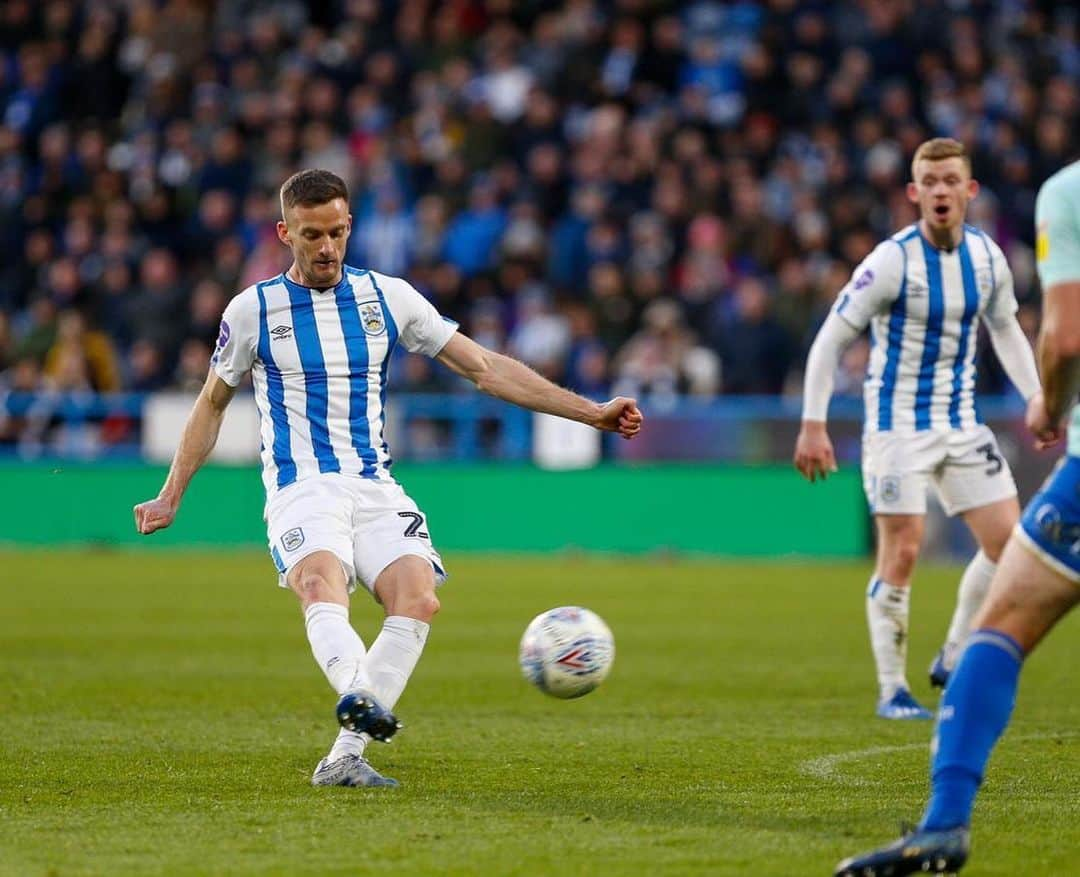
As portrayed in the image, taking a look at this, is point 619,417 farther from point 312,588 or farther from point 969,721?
point 969,721

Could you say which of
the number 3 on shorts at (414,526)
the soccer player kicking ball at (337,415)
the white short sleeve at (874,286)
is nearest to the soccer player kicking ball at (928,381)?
the white short sleeve at (874,286)

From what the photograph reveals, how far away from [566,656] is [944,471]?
294 centimetres

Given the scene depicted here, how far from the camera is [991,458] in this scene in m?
9.05

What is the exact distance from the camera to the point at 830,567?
18.5 metres

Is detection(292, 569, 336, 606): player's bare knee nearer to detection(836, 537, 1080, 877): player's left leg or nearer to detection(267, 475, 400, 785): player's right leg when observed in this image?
detection(267, 475, 400, 785): player's right leg

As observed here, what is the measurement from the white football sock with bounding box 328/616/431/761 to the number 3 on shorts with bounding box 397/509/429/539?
1.16 feet

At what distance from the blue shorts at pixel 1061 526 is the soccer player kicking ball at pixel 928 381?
3891 millimetres

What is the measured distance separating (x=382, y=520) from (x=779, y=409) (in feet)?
41.6

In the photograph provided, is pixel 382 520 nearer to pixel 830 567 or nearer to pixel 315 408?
pixel 315 408

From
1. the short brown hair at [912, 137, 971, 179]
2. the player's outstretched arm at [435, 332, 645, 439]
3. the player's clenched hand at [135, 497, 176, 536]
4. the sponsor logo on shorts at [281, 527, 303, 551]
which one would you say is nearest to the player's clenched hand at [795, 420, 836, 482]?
the short brown hair at [912, 137, 971, 179]

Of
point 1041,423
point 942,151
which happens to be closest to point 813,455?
point 942,151

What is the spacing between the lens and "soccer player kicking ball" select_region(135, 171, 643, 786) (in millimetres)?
6695

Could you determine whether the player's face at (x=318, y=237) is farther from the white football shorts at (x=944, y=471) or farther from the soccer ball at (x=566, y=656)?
the white football shorts at (x=944, y=471)

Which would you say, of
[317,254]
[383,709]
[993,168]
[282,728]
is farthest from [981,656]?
[993,168]
